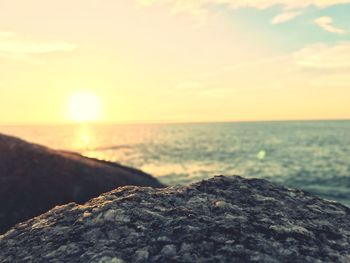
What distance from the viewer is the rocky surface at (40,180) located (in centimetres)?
1078

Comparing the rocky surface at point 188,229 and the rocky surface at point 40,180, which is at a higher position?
the rocky surface at point 188,229

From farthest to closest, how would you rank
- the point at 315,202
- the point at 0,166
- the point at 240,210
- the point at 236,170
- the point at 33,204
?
the point at 236,170 < the point at 0,166 < the point at 33,204 < the point at 315,202 < the point at 240,210

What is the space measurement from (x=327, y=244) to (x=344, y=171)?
148ft

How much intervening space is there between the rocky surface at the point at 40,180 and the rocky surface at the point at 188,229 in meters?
6.20

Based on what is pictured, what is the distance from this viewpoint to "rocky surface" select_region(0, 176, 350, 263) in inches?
145

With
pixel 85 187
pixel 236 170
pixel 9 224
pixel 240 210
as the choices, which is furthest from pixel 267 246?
pixel 236 170

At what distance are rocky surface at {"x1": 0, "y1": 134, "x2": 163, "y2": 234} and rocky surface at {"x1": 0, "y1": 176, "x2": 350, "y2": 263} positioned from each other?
20.3ft

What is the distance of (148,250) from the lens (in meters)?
3.69

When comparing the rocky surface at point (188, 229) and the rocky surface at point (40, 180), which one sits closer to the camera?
the rocky surface at point (188, 229)

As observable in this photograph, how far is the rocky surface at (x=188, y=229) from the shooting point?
3.68 metres

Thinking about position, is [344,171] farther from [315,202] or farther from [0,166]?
[315,202]

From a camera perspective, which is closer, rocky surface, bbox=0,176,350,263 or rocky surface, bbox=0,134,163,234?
rocky surface, bbox=0,176,350,263

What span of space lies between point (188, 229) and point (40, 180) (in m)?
8.75

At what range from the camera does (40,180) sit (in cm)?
1194
